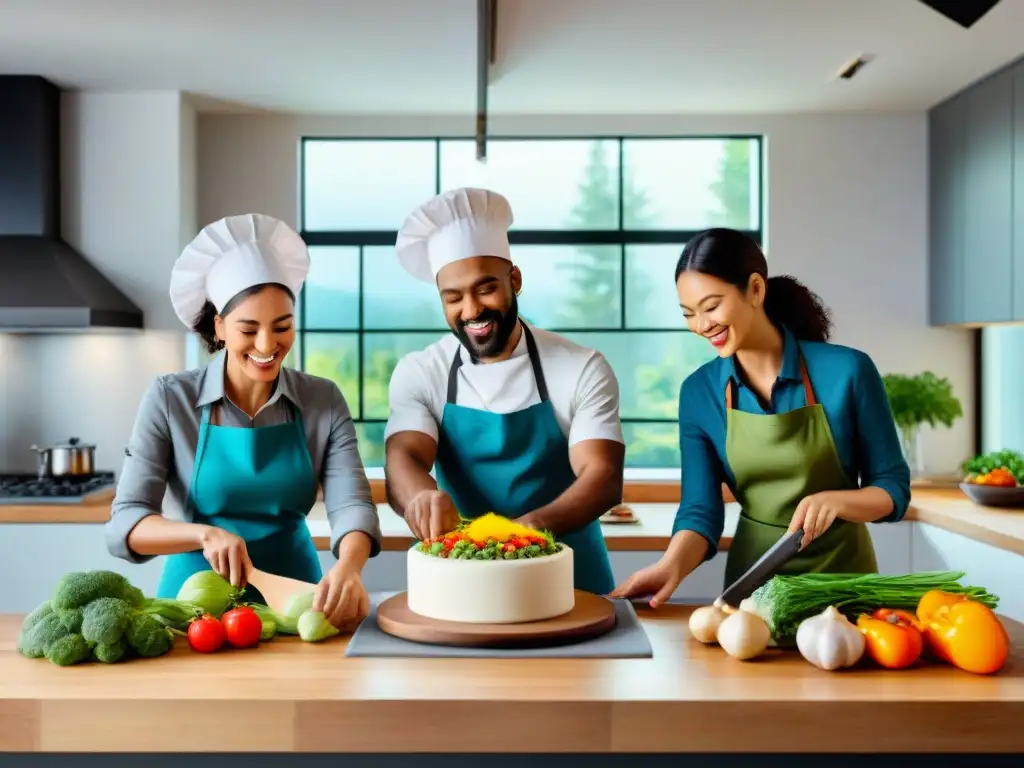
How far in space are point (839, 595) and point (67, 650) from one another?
1177 millimetres

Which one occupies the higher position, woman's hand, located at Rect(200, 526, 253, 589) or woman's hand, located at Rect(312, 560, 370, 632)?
woman's hand, located at Rect(200, 526, 253, 589)

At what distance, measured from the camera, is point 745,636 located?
4.91 feet

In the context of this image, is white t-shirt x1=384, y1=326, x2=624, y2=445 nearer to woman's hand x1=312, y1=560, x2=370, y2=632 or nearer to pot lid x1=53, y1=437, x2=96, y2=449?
woman's hand x1=312, y1=560, x2=370, y2=632

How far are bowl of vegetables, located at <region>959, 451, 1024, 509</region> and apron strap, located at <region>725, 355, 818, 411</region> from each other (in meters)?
2.00

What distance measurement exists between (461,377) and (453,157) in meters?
2.73

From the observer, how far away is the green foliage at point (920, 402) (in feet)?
13.9

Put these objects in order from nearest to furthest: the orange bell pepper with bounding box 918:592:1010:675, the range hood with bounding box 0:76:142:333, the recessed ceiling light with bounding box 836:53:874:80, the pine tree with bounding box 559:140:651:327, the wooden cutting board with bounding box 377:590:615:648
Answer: the orange bell pepper with bounding box 918:592:1010:675, the wooden cutting board with bounding box 377:590:615:648, the recessed ceiling light with bounding box 836:53:874:80, the range hood with bounding box 0:76:142:333, the pine tree with bounding box 559:140:651:327

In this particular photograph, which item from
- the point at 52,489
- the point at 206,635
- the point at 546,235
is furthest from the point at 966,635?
the point at 546,235

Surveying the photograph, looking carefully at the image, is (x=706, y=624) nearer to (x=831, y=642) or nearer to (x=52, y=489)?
(x=831, y=642)

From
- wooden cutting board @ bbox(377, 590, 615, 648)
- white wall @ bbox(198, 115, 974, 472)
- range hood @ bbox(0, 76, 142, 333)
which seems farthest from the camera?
white wall @ bbox(198, 115, 974, 472)

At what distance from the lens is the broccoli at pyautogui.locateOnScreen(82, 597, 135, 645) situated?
1491 mm

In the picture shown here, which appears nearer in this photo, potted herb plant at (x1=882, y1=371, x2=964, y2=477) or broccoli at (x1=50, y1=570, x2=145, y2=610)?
broccoli at (x1=50, y1=570, x2=145, y2=610)

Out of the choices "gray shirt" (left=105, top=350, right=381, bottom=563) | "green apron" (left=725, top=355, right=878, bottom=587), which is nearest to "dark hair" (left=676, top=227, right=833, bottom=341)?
"green apron" (left=725, top=355, right=878, bottom=587)

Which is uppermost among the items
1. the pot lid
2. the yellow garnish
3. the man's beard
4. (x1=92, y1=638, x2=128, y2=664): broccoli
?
the man's beard
